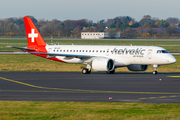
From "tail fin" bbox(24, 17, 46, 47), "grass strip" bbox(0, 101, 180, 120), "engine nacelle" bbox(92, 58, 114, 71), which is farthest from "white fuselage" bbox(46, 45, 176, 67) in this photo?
"grass strip" bbox(0, 101, 180, 120)

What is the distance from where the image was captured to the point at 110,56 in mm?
42906

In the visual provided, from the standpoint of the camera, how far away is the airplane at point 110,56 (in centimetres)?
4091

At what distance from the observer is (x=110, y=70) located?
41594mm

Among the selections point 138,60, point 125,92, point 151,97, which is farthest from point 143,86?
point 138,60

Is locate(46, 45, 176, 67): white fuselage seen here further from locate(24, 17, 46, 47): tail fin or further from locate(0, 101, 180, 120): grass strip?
locate(0, 101, 180, 120): grass strip

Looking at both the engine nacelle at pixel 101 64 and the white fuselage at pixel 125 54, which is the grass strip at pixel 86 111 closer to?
the engine nacelle at pixel 101 64

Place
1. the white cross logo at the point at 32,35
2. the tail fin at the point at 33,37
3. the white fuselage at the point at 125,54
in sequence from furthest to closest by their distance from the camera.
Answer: the white cross logo at the point at 32,35 → the tail fin at the point at 33,37 → the white fuselage at the point at 125,54

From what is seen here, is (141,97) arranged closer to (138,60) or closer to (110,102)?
(110,102)

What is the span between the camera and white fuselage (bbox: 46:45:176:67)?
1609 inches

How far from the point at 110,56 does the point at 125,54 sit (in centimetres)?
202

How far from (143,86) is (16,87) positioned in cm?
1084

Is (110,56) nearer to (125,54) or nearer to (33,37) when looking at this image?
(125,54)

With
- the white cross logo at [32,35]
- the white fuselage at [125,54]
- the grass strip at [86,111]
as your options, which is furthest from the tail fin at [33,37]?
the grass strip at [86,111]

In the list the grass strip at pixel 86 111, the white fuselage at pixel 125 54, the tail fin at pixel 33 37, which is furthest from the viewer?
the tail fin at pixel 33 37
